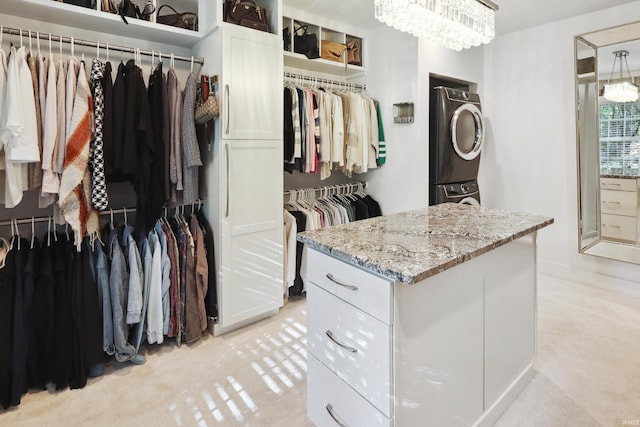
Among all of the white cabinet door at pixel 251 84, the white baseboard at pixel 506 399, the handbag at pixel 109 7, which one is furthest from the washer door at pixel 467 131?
the handbag at pixel 109 7

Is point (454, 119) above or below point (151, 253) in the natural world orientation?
above

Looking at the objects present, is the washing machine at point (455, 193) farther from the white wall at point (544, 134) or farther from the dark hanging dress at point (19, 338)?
the dark hanging dress at point (19, 338)

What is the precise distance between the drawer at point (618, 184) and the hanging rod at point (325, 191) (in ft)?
6.95

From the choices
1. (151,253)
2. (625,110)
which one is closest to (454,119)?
(625,110)

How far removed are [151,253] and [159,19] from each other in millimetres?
1539

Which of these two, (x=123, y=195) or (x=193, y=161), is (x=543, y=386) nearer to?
(x=193, y=161)

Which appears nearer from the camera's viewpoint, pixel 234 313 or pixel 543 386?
pixel 543 386

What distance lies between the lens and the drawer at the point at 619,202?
311 centimetres

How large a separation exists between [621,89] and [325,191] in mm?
2658

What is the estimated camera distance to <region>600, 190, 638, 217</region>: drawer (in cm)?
311

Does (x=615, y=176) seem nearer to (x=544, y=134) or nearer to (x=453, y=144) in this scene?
(x=544, y=134)

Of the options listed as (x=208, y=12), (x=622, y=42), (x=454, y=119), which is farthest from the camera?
(x=454, y=119)

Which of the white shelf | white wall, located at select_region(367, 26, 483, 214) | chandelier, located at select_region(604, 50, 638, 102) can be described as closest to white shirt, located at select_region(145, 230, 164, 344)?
the white shelf

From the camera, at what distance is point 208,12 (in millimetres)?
2371
